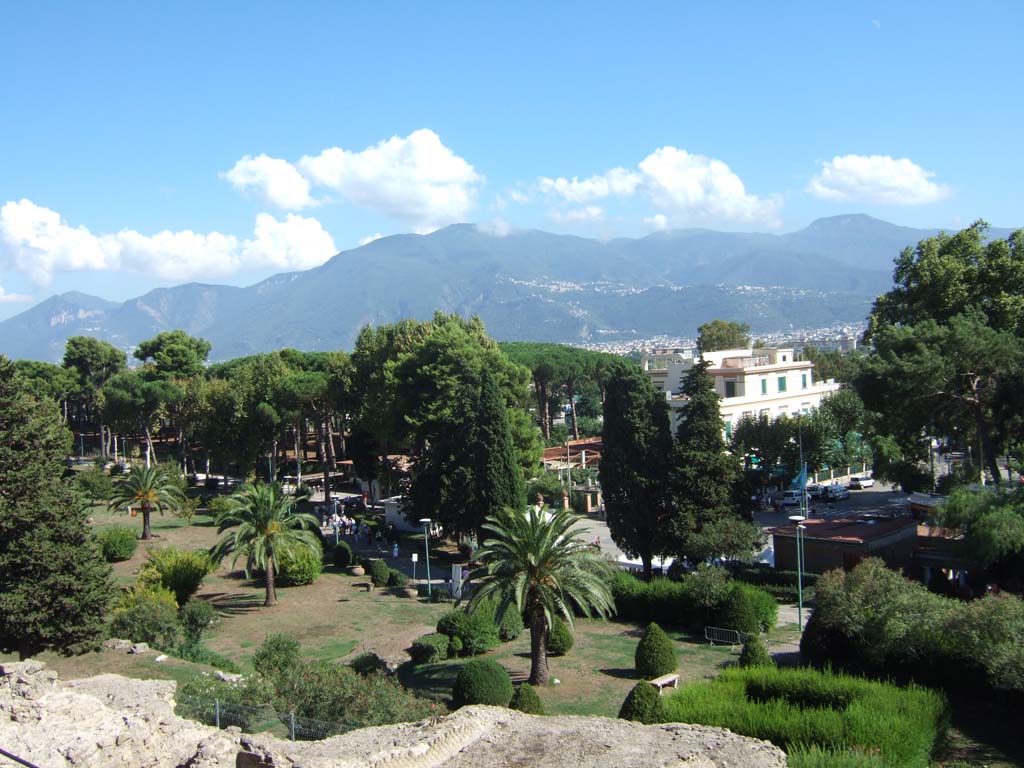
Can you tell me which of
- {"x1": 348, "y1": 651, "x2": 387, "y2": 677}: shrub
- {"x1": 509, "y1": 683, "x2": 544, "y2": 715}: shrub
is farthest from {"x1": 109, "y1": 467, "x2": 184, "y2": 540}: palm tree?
{"x1": 509, "y1": 683, "x2": 544, "y2": 715}: shrub

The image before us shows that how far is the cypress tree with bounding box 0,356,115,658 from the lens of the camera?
62.4ft

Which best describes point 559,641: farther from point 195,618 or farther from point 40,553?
point 40,553

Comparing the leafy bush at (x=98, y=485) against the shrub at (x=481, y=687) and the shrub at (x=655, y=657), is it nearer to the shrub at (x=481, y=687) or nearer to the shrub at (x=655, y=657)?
the shrub at (x=481, y=687)

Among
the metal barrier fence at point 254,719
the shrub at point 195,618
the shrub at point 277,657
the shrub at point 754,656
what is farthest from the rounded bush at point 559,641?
the shrub at point 195,618

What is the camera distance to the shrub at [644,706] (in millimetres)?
15461

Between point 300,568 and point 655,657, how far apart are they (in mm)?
15872

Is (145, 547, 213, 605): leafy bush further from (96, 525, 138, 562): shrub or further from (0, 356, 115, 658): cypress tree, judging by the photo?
(0, 356, 115, 658): cypress tree

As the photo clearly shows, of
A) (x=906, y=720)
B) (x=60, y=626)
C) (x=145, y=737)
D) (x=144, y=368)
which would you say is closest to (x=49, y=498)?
(x=60, y=626)

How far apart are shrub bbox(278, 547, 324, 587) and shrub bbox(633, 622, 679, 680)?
589 inches

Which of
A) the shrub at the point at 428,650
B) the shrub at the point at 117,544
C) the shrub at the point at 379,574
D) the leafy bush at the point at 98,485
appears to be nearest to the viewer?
the shrub at the point at 428,650

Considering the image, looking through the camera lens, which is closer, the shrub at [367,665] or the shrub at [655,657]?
the shrub at [655,657]

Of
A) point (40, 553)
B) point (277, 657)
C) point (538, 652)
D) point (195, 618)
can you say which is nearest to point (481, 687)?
point (538, 652)

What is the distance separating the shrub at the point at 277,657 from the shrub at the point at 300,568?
11.7 m

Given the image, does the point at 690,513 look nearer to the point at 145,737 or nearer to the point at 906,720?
the point at 906,720
